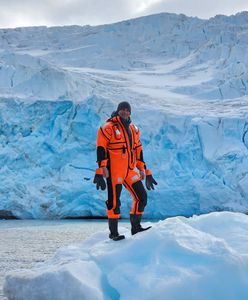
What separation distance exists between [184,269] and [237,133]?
49.7 ft

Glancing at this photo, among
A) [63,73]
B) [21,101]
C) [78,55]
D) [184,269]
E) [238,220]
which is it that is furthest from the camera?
[78,55]

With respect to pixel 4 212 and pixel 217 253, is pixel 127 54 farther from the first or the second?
pixel 217 253

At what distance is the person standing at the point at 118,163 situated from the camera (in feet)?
13.1

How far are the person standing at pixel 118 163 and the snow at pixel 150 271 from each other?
1.20 ft

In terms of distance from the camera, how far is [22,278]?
11.2ft

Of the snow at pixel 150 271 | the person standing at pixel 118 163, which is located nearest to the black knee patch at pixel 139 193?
the person standing at pixel 118 163

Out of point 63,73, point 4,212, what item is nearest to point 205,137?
point 63,73

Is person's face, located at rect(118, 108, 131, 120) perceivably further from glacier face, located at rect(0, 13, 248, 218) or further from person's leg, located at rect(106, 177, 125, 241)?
glacier face, located at rect(0, 13, 248, 218)

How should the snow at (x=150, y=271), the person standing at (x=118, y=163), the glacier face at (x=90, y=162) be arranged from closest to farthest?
1. the snow at (x=150, y=271)
2. the person standing at (x=118, y=163)
3. the glacier face at (x=90, y=162)

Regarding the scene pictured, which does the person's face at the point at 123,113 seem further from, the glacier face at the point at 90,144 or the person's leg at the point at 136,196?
the glacier face at the point at 90,144

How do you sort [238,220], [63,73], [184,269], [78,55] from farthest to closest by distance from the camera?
[78,55] < [63,73] < [238,220] < [184,269]

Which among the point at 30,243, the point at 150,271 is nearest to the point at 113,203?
the point at 150,271

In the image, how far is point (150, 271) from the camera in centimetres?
315

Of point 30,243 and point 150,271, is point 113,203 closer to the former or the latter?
point 150,271
